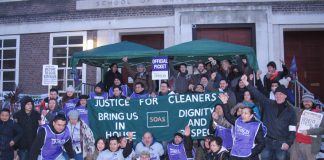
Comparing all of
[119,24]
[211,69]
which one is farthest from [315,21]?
[119,24]

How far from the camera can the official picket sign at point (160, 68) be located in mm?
9469

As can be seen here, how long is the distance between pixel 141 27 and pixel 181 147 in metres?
6.71

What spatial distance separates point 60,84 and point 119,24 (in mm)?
3284

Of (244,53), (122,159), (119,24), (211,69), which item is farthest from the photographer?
(119,24)

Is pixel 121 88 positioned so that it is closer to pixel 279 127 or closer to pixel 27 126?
pixel 27 126

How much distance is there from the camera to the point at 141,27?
13.6 meters

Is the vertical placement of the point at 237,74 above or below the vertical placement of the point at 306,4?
below

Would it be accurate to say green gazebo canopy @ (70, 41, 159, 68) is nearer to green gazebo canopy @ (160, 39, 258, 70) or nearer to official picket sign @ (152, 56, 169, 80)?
official picket sign @ (152, 56, 169, 80)

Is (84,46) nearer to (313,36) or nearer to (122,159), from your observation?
(122,159)

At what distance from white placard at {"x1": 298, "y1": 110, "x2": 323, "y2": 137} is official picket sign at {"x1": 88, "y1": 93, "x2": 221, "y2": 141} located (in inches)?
76.9

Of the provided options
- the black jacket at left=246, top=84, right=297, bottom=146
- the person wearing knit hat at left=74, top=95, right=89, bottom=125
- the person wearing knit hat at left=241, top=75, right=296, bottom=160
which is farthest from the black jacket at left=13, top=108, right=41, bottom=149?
the black jacket at left=246, top=84, right=297, bottom=146

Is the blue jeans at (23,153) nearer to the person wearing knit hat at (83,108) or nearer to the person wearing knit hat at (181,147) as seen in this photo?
the person wearing knit hat at (83,108)

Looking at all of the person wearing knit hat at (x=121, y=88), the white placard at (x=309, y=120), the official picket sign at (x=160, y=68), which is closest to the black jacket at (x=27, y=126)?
the person wearing knit hat at (x=121, y=88)

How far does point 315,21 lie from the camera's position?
507 inches
